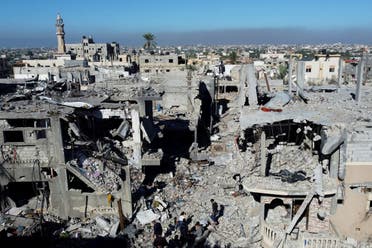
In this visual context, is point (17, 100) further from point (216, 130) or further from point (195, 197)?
point (216, 130)

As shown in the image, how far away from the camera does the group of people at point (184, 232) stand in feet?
35.0

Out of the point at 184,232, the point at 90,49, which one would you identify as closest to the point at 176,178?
the point at 184,232

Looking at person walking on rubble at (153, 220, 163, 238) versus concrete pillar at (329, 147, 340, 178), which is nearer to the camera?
concrete pillar at (329, 147, 340, 178)

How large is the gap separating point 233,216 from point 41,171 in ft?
22.6

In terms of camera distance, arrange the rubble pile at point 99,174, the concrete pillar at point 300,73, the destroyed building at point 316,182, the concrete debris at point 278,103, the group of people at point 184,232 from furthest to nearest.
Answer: the concrete pillar at point 300,73
the concrete debris at point 278,103
the rubble pile at point 99,174
the group of people at point 184,232
the destroyed building at point 316,182

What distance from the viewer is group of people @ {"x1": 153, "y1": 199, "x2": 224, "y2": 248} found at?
10.7 meters

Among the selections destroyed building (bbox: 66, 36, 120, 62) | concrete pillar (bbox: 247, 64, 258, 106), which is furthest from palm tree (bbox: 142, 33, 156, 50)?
concrete pillar (bbox: 247, 64, 258, 106)

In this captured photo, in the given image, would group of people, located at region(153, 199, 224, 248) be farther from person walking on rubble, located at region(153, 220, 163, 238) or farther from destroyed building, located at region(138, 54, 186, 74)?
destroyed building, located at region(138, 54, 186, 74)

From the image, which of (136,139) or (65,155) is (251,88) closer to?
(136,139)

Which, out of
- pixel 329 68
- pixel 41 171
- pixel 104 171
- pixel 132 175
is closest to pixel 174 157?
pixel 132 175

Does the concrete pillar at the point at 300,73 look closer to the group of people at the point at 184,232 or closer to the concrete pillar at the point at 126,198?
the group of people at the point at 184,232

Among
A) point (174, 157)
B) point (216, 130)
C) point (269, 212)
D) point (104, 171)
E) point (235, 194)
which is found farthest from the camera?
point (216, 130)

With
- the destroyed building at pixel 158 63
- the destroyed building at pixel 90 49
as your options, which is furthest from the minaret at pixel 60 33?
the destroyed building at pixel 158 63

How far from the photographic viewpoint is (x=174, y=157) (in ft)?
59.9
